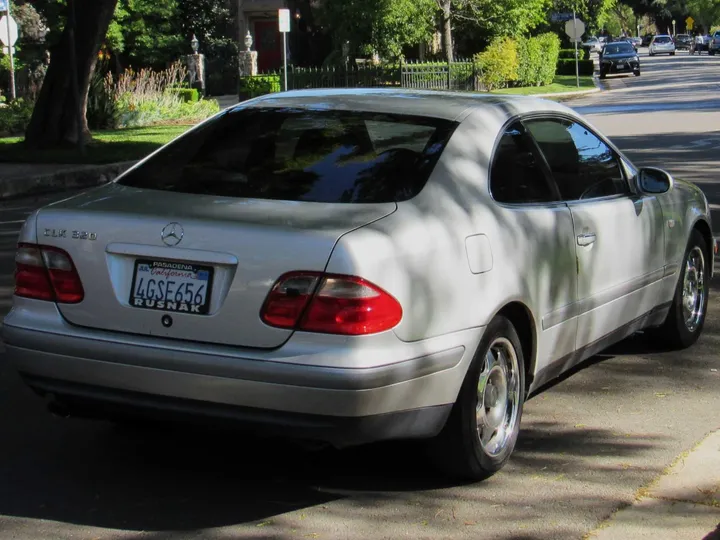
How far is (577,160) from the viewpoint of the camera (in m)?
5.98

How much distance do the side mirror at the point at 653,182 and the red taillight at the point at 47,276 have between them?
3032 mm

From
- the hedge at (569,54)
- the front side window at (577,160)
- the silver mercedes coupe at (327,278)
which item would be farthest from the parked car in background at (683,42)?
the silver mercedes coupe at (327,278)

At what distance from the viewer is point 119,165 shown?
1786cm

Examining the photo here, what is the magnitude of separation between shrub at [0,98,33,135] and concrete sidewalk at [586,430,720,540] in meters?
22.2

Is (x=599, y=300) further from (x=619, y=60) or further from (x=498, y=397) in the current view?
(x=619, y=60)

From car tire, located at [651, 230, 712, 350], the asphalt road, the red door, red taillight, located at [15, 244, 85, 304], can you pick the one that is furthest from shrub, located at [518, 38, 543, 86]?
red taillight, located at [15, 244, 85, 304]

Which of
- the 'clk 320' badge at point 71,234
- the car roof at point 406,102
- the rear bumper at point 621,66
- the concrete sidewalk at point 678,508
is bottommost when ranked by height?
the concrete sidewalk at point 678,508

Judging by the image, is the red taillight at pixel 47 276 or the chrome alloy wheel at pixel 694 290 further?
the chrome alloy wheel at pixel 694 290

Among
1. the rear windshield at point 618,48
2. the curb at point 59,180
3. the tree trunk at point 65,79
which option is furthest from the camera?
the rear windshield at point 618,48

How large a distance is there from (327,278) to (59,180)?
13.1 metres

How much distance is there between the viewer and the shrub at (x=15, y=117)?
25203 mm

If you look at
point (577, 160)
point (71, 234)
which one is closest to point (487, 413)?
point (577, 160)

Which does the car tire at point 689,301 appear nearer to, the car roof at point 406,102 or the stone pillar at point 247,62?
the car roof at point 406,102

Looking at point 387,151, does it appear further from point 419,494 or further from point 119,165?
point 119,165
